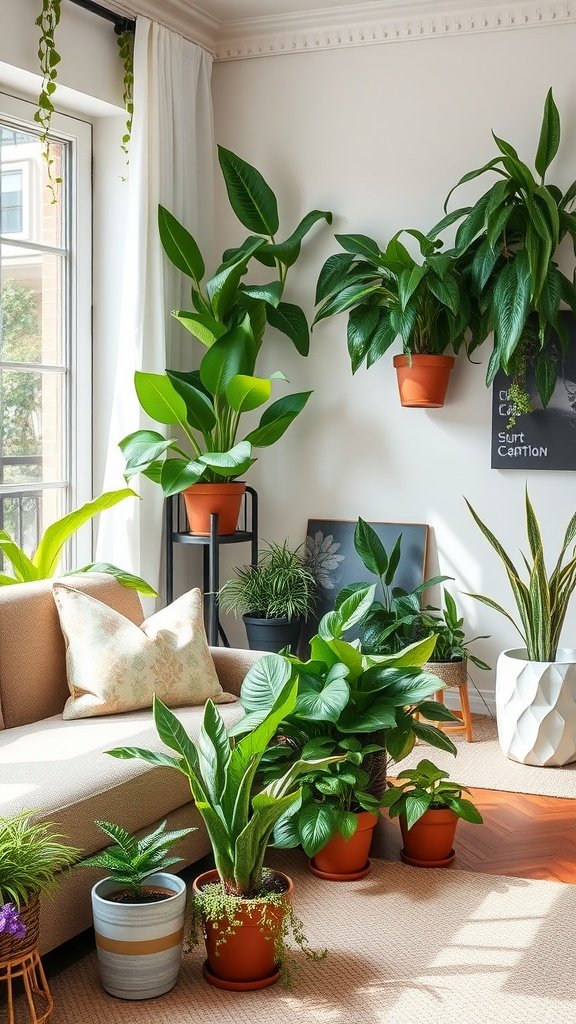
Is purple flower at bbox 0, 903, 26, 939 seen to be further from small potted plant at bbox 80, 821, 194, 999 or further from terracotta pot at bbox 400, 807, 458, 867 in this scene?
terracotta pot at bbox 400, 807, 458, 867

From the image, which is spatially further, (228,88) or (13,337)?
(228,88)

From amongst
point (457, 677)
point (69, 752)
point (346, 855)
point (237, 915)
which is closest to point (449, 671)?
point (457, 677)

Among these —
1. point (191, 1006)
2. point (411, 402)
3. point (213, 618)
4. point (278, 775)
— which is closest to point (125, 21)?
point (411, 402)

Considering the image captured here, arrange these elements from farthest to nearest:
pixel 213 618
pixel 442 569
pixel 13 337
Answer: pixel 442 569 < pixel 213 618 < pixel 13 337

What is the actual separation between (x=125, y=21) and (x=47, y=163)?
0.73 m

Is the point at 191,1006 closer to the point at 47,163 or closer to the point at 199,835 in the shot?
the point at 199,835

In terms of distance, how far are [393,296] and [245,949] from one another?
2796mm

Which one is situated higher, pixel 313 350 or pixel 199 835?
pixel 313 350

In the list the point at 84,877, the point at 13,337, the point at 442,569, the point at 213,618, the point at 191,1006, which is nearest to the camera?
the point at 191,1006

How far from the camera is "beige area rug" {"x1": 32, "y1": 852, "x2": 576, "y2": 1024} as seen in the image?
7.43 feet

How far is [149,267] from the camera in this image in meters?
4.45

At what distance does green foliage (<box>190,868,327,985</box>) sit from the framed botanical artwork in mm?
2408

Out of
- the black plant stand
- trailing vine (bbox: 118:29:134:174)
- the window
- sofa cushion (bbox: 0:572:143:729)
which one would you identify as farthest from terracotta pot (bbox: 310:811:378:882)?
trailing vine (bbox: 118:29:134:174)

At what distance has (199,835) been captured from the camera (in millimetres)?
2908
